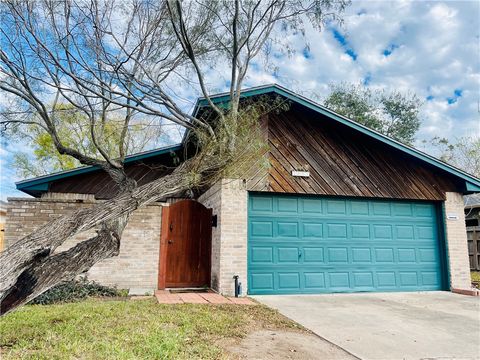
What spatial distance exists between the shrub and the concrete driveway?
3148mm

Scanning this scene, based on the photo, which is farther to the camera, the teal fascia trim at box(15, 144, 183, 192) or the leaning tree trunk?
the teal fascia trim at box(15, 144, 183, 192)

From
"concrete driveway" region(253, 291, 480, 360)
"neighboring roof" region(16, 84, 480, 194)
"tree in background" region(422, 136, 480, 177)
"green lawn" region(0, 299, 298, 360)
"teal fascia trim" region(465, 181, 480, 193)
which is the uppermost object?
"tree in background" region(422, 136, 480, 177)

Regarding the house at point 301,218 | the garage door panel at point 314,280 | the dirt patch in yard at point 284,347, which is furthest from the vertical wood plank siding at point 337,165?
the dirt patch in yard at point 284,347

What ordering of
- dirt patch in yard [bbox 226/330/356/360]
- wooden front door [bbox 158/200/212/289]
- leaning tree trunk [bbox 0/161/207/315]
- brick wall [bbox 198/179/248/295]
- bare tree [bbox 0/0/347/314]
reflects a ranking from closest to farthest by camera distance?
leaning tree trunk [bbox 0/161/207/315] < dirt patch in yard [bbox 226/330/356/360] < bare tree [bbox 0/0/347/314] < brick wall [bbox 198/179/248/295] < wooden front door [bbox 158/200/212/289]

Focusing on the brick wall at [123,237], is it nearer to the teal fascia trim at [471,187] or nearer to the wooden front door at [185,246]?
the wooden front door at [185,246]

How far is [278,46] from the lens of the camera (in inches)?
257

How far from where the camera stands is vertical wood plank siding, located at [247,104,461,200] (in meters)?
8.25

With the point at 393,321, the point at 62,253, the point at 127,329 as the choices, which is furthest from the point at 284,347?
the point at 62,253

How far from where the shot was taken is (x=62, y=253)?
4223mm

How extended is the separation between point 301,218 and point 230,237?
1.86 meters

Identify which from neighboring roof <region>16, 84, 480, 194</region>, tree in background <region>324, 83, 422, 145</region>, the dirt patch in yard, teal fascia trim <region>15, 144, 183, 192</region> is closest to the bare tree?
neighboring roof <region>16, 84, 480, 194</region>

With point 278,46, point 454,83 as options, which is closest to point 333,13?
point 278,46

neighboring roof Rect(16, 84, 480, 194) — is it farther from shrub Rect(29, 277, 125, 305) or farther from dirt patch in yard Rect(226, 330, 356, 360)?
A: dirt patch in yard Rect(226, 330, 356, 360)

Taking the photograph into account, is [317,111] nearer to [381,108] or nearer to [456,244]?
[456,244]
